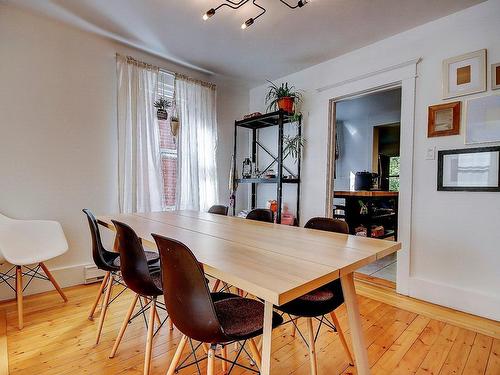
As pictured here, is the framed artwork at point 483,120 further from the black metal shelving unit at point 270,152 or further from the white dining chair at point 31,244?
the white dining chair at point 31,244

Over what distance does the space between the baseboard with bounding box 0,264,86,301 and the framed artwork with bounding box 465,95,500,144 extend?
155 inches

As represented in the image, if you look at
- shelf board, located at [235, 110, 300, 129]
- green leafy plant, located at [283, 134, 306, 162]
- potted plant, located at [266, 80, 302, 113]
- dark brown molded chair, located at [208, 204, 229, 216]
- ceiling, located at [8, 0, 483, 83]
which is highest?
ceiling, located at [8, 0, 483, 83]

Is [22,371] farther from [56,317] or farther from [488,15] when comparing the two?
[488,15]

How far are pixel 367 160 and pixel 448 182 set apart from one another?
3.65 meters

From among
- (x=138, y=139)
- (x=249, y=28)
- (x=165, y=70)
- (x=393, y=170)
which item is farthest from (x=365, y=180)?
(x=138, y=139)

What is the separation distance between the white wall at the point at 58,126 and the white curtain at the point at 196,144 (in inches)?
30.0

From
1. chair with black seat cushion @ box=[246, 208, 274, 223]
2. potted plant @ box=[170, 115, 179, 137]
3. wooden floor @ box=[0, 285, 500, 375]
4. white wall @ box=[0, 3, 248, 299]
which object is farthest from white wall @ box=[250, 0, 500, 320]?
white wall @ box=[0, 3, 248, 299]

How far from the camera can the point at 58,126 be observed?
2.71 meters

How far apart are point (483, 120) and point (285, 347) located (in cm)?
242

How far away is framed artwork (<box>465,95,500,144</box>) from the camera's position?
7.14 feet

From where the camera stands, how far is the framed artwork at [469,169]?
2176mm

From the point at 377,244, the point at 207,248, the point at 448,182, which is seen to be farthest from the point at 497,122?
the point at 207,248

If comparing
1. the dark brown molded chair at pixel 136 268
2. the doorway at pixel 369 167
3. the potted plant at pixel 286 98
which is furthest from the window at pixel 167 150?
the doorway at pixel 369 167

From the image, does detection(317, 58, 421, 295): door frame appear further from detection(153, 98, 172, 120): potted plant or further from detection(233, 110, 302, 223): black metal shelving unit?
detection(153, 98, 172, 120): potted plant
